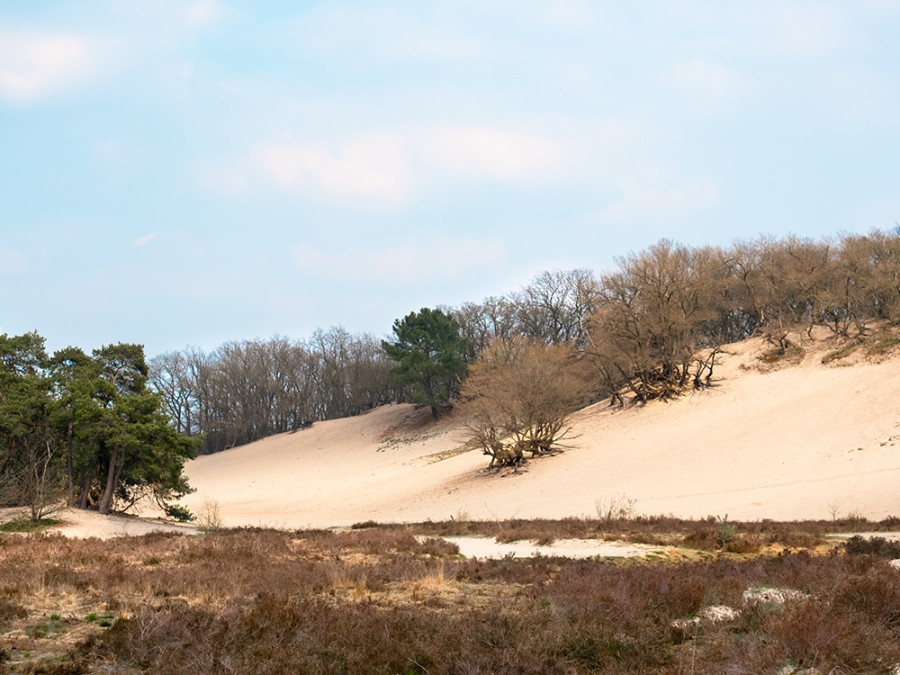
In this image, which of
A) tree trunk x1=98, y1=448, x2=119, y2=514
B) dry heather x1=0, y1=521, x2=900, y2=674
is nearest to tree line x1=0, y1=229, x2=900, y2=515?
tree trunk x1=98, y1=448, x2=119, y2=514

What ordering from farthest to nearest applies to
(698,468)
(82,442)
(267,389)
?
(267,389), (698,468), (82,442)

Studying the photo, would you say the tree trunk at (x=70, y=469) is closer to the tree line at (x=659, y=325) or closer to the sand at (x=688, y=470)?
the sand at (x=688, y=470)

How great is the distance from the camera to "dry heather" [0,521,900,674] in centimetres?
534

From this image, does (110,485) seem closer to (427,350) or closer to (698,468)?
(698,468)

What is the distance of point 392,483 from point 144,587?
107ft

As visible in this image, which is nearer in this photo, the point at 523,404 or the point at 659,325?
the point at 523,404

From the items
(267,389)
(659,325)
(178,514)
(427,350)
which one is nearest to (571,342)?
(659,325)

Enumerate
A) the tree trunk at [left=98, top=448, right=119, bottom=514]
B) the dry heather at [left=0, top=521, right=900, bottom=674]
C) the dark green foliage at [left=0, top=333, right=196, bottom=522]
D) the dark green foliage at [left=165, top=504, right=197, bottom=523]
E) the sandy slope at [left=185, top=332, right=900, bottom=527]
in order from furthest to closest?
the dark green foliage at [left=165, top=504, right=197, bottom=523], the sandy slope at [left=185, top=332, right=900, bottom=527], the tree trunk at [left=98, top=448, right=119, bottom=514], the dark green foliage at [left=0, top=333, right=196, bottom=522], the dry heather at [left=0, top=521, right=900, bottom=674]

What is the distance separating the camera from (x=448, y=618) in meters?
7.02

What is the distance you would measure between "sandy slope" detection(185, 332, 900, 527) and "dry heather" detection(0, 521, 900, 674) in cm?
1544

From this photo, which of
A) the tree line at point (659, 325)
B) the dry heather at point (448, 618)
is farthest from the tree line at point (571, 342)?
the dry heather at point (448, 618)

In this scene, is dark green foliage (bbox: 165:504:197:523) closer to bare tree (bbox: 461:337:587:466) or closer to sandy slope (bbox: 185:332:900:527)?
sandy slope (bbox: 185:332:900:527)

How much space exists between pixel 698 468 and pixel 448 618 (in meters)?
26.8

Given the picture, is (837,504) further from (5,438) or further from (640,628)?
(5,438)
